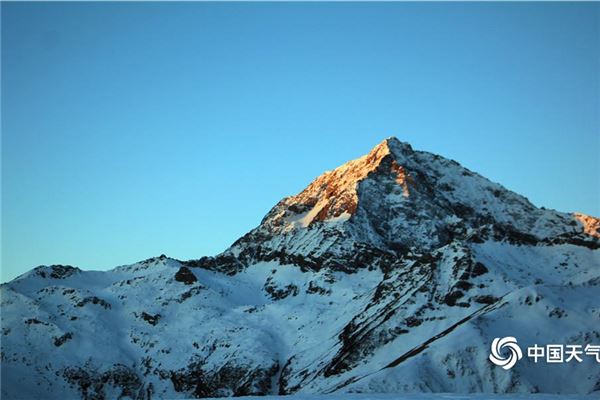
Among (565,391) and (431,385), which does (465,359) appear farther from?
(565,391)

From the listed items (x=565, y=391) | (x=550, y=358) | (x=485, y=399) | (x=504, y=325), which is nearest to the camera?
(x=485, y=399)

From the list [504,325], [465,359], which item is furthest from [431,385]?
[504,325]

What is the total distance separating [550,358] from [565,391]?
14.2m

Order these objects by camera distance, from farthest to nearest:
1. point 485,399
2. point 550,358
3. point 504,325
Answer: point 504,325 < point 550,358 < point 485,399

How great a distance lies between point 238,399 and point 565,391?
10647 cm

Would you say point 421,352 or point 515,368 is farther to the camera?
point 421,352

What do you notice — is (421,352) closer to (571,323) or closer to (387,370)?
(387,370)

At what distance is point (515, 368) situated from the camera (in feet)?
593

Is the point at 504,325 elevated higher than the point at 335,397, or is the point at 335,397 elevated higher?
the point at 504,325

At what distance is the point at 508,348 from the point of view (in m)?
193

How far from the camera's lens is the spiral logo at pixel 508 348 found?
181 meters

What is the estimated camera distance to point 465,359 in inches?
7397

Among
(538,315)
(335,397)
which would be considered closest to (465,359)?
(538,315)

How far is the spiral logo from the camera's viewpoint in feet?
593
